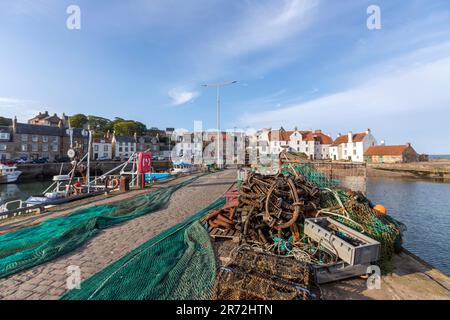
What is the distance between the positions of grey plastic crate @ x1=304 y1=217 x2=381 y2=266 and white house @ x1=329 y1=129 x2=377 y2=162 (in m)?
62.4

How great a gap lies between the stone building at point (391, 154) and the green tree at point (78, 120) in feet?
301

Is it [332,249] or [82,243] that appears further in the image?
[82,243]

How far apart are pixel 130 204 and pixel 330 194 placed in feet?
25.9

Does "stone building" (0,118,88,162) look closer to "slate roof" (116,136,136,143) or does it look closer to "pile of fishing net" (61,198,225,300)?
"slate roof" (116,136,136,143)

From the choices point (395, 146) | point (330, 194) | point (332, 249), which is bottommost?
point (332, 249)

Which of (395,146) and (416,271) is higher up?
(395,146)

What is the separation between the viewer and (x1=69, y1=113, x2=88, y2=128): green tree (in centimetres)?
7164

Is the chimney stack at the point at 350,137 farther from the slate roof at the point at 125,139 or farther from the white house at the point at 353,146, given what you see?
the slate roof at the point at 125,139

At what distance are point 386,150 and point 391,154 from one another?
188 cm

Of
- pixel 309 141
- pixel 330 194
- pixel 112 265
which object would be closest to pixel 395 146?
pixel 309 141

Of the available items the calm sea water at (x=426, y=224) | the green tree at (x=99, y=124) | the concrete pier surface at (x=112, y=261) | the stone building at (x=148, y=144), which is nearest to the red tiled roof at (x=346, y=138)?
the calm sea water at (x=426, y=224)

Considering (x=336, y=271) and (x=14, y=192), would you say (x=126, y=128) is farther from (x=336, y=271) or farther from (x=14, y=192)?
(x=336, y=271)

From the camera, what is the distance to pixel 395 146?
5956 centimetres
